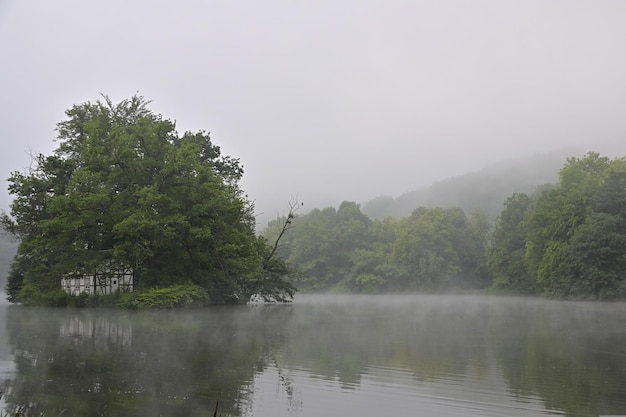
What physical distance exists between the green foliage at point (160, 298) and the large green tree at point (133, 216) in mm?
1703

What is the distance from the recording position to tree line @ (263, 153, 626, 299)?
2185 inches

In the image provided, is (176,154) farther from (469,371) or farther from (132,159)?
(469,371)

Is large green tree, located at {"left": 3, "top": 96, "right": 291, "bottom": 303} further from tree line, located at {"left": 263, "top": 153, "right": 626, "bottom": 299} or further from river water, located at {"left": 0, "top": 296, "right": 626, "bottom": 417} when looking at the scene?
tree line, located at {"left": 263, "top": 153, "right": 626, "bottom": 299}

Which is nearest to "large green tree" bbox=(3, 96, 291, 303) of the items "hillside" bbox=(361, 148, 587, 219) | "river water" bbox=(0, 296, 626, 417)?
"river water" bbox=(0, 296, 626, 417)

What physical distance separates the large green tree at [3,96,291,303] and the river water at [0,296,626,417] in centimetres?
1303

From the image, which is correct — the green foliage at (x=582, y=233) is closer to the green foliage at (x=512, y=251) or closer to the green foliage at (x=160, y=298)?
the green foliage at (x=512, y=251)

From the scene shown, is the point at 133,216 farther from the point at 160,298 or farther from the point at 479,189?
the point at 479,189

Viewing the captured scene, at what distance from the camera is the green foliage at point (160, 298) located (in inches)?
1346

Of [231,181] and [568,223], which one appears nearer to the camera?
[231,181]

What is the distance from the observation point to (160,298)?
34.6m

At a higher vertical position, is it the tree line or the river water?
the tree line

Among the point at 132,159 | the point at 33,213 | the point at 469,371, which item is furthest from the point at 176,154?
the point at 469,371

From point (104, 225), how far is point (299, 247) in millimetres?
64258

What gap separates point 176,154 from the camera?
37.7 metres
